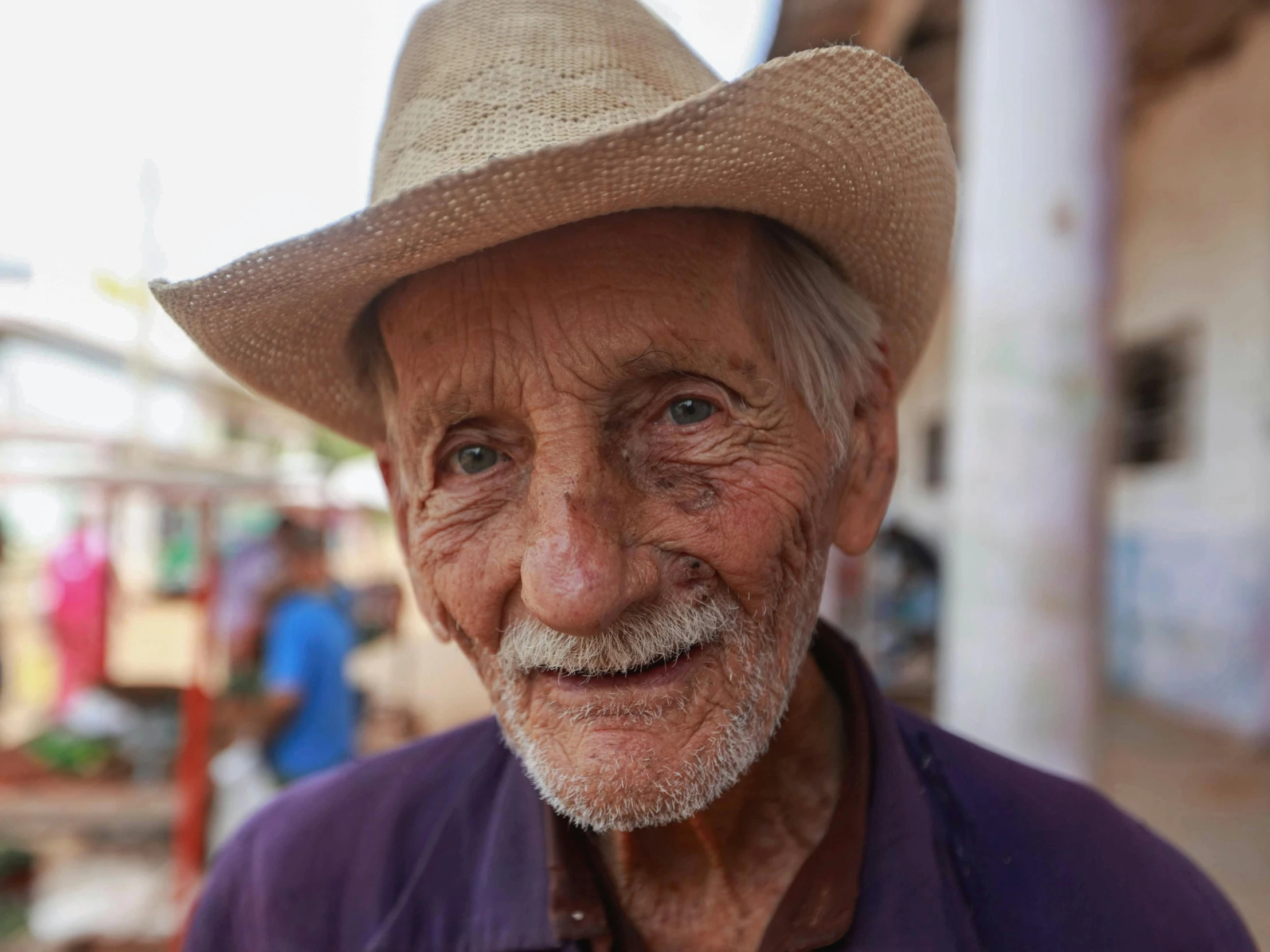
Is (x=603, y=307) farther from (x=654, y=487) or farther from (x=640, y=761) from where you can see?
(x=640, y=761)

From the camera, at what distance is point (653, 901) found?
1.33 m

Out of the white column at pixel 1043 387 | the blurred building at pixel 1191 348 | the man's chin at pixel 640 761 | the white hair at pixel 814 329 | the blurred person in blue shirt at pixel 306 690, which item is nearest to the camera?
the man's chin at pixel 640 761

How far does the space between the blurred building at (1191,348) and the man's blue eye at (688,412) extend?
14.9 feet

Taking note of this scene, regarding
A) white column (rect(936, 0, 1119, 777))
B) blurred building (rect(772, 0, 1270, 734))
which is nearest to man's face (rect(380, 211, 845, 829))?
white column (rect(936, 0, 1119, 777))

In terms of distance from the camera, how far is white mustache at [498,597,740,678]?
1.08 meters

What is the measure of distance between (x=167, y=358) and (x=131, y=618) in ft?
49.6

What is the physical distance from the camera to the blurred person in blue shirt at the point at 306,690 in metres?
4.49

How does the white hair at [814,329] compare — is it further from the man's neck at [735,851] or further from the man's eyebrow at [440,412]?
the man's neck at [735,851]

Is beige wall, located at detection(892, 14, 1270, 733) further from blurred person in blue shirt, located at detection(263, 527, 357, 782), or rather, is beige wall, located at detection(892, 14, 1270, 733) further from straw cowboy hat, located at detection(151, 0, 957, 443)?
straw cowboy hat, located at detection(151, 0, 957, 443)

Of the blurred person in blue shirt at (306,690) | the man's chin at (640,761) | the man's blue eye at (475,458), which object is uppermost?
the man's blue eye at (475,458)

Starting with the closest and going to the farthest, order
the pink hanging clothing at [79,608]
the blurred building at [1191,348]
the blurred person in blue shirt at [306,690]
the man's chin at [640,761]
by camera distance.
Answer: the man's chin at [640,761], the blurred person in blue shirt at [306,690], the blurred building at [1191,348], the pink hanging clothing at [79,608]

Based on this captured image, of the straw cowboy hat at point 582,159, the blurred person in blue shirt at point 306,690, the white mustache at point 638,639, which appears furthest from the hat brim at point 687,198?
the blurred person in blue shirt at point 306,690

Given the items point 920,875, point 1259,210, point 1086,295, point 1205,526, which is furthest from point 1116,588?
point 920,875

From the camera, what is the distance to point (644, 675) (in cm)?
111
